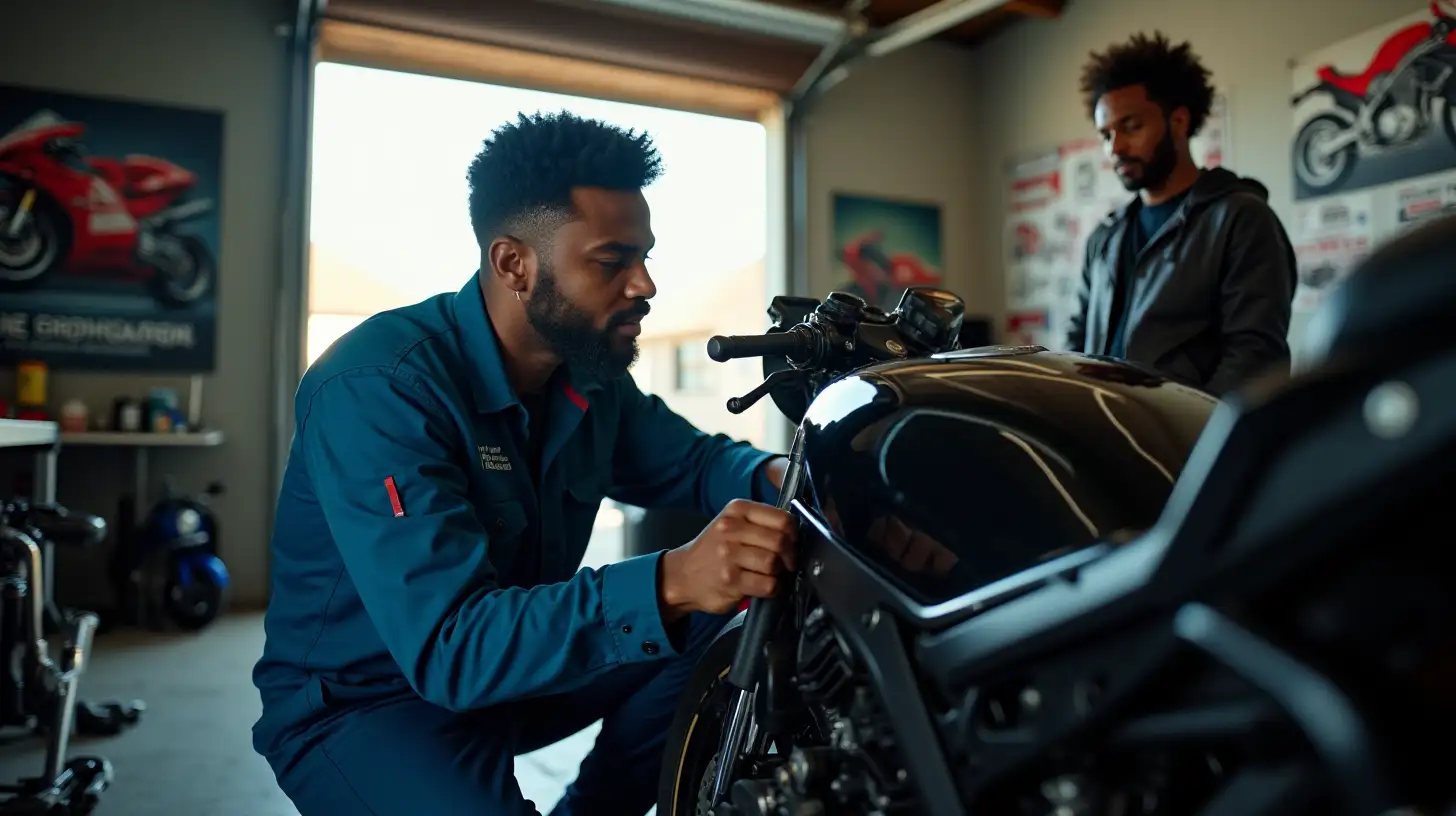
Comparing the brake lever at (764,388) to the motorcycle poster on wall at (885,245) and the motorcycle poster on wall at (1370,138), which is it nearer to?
the motorcycle poster on wall at (1370,138)

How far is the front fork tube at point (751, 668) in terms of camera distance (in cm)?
90

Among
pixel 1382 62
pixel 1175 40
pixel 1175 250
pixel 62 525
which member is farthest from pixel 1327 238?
pixel 62 525

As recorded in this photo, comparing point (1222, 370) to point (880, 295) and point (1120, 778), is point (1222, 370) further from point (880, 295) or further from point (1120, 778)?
point (880, 295)

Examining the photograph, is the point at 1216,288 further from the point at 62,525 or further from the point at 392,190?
the point at 392,190

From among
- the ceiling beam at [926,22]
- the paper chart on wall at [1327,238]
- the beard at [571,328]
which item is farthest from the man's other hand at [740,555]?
the ceiling beam at [926,22]

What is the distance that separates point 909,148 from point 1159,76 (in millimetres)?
3461

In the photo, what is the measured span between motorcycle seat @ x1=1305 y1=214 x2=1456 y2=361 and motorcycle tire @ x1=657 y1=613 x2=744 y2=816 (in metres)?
0.78

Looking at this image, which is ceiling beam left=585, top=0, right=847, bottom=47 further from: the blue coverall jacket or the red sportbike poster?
the blue coverall jacket

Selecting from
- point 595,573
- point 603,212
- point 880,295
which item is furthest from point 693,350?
point 595,573

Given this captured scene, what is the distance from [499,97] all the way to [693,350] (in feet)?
5.47

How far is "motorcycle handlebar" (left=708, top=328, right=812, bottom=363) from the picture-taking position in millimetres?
979

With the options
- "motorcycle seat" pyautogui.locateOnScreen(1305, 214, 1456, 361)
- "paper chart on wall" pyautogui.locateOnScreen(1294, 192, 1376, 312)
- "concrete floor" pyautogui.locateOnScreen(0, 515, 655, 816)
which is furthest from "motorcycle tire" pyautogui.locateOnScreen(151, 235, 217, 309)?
"motorcycle seat" pyautogui.locateOnScreen(1305, 214, 1456, 361)

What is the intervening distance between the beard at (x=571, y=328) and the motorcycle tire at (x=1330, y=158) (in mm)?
3693

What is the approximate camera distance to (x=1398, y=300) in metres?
0.36
